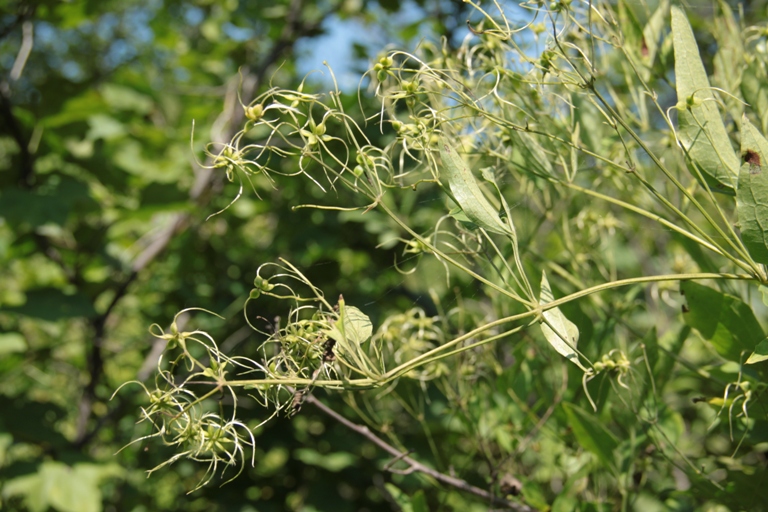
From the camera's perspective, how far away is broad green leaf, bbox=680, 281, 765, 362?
0.59 metres

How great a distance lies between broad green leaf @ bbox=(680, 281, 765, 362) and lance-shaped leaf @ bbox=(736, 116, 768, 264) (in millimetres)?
133

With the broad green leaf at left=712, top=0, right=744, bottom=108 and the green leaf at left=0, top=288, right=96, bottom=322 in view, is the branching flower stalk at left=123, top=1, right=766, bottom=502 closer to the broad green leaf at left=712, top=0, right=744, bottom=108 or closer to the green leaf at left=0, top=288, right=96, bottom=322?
the broad green leaf at left=712, top=0, right=744, bottom=108

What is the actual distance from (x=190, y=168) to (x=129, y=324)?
2.20 ft

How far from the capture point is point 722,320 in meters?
0.60

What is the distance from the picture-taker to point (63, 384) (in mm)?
1977

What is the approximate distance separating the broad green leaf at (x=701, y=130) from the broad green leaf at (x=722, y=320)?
10 cm

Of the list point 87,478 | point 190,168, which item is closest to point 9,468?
point 87,478

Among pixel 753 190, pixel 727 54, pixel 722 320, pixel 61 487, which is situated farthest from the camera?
pixel 61 487

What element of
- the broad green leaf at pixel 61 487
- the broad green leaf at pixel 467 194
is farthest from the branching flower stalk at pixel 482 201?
the broad green leaf at pixel 61 487

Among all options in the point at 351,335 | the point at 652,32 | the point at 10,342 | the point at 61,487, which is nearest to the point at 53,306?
the point at 10,342

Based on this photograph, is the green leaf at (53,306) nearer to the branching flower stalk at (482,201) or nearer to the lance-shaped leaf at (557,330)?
the branching flower stalk at (482,201)

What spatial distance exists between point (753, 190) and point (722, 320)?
0.56 feet

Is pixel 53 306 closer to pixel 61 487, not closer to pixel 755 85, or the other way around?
pixel 61 487

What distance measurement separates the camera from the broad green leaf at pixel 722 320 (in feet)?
1.93
